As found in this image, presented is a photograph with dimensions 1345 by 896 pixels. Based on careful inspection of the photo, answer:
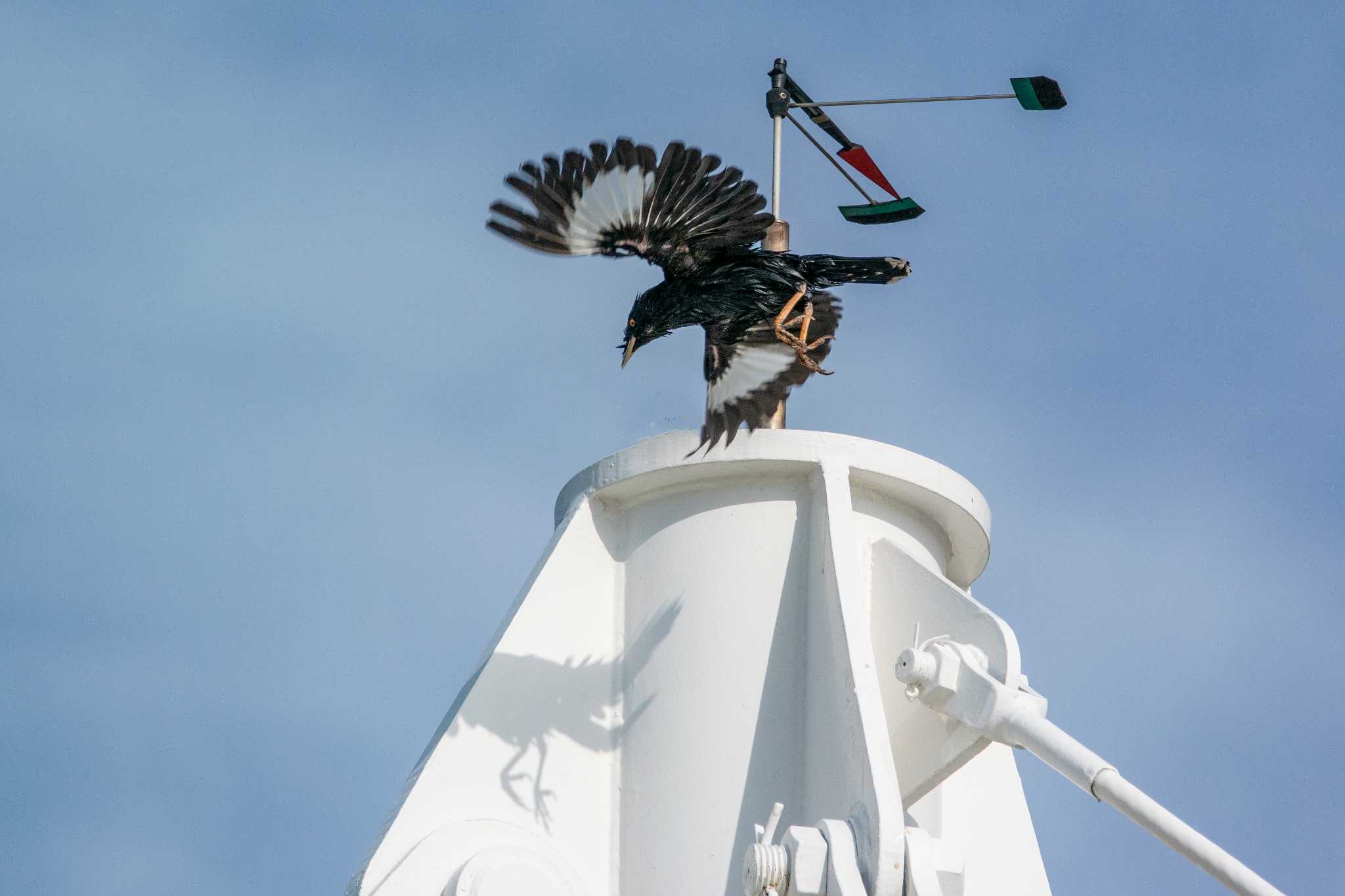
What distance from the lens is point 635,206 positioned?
14016mm

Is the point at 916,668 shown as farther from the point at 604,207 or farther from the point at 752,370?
the point at 604,207

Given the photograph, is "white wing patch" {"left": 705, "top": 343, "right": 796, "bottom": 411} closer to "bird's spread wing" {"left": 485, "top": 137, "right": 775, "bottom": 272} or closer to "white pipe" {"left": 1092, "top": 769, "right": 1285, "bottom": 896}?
"bird's spread wing" {"left": 485, "top": 137, "right": 775, "bottom": 272}

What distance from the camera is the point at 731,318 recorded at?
14.5 meters

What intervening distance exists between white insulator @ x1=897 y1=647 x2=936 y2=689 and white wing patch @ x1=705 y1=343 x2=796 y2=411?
7.02ft

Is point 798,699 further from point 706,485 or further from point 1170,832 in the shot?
point 1170,832

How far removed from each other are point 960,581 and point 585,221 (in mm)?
3651

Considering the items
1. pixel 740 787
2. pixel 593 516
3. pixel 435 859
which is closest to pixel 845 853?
pixel 740 787

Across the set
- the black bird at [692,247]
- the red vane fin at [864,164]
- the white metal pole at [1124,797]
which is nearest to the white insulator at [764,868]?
the white metal pole at [1124,797]

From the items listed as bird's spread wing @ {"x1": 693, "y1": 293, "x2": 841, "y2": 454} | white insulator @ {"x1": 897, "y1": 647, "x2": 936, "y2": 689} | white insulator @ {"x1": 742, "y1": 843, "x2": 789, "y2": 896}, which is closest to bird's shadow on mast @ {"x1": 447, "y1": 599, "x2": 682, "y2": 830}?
bird's spread wing @ {"x1": 693, "y1": 293, "x2": 841, "y2": 454}

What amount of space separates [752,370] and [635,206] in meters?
1.51

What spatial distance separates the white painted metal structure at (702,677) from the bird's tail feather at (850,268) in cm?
103

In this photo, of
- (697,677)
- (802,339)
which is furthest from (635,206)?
(697,677)

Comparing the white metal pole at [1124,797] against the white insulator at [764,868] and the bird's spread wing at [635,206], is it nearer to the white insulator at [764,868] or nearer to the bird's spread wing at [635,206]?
the white insulator at [764,868]

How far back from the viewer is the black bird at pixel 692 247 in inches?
549
